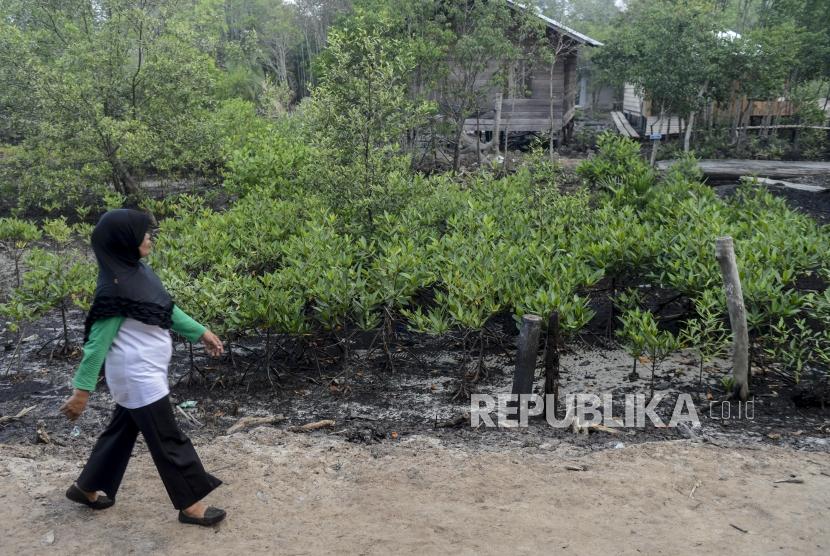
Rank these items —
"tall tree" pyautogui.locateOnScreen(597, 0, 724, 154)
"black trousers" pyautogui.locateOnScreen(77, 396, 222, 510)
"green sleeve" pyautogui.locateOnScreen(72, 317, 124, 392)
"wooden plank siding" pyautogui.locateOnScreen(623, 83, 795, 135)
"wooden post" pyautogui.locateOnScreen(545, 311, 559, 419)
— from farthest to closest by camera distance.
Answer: "wooden plank siding" pyautogui.locateOnScreen(623, 83, 795, 135)
"tall tree" pyautogui.locateOnScreen(597, 0, 724, 154)
"wooden post" pyautogui.locateOnScreen(545, 311, 559, 419)
"black trousers" pyautogui.locateOnScreen(77, 396, 222, 510)
"green sleeve" pyautogui.locateOnScreen(72, 317, 124, 392)

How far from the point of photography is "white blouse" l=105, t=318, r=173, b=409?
3562 mm

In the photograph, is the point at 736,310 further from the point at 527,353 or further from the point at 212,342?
the point at 212,342

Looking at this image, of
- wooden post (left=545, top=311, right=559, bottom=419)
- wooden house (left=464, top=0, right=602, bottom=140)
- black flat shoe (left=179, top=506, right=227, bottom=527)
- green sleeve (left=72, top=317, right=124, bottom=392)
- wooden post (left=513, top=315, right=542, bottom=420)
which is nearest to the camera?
green sleeve (left=72, top=317, right=124, bottom=392)

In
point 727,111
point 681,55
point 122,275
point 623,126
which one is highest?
point 681,55

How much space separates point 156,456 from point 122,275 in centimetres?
91

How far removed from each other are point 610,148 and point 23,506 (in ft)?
26.3

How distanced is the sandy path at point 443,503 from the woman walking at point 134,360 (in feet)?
1.01

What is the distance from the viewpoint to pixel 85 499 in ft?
12.9

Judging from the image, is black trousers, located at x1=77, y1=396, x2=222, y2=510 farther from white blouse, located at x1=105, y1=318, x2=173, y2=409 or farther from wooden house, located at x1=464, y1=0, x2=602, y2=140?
wooden house, located at x1=464, y1=0, x2=602, y2=140

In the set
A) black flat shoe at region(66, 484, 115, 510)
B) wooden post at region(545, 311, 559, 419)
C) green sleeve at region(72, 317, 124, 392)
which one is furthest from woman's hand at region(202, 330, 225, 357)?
wooden post at region(545, 311, 559, 419)

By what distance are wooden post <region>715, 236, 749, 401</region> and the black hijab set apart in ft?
12.3

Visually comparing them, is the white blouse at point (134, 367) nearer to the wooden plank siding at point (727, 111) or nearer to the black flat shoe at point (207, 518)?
the black flat shoe at point (207, 518)

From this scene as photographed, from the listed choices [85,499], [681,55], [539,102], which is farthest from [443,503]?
[539,102]

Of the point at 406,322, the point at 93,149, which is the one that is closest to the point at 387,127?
the point at 406,322
